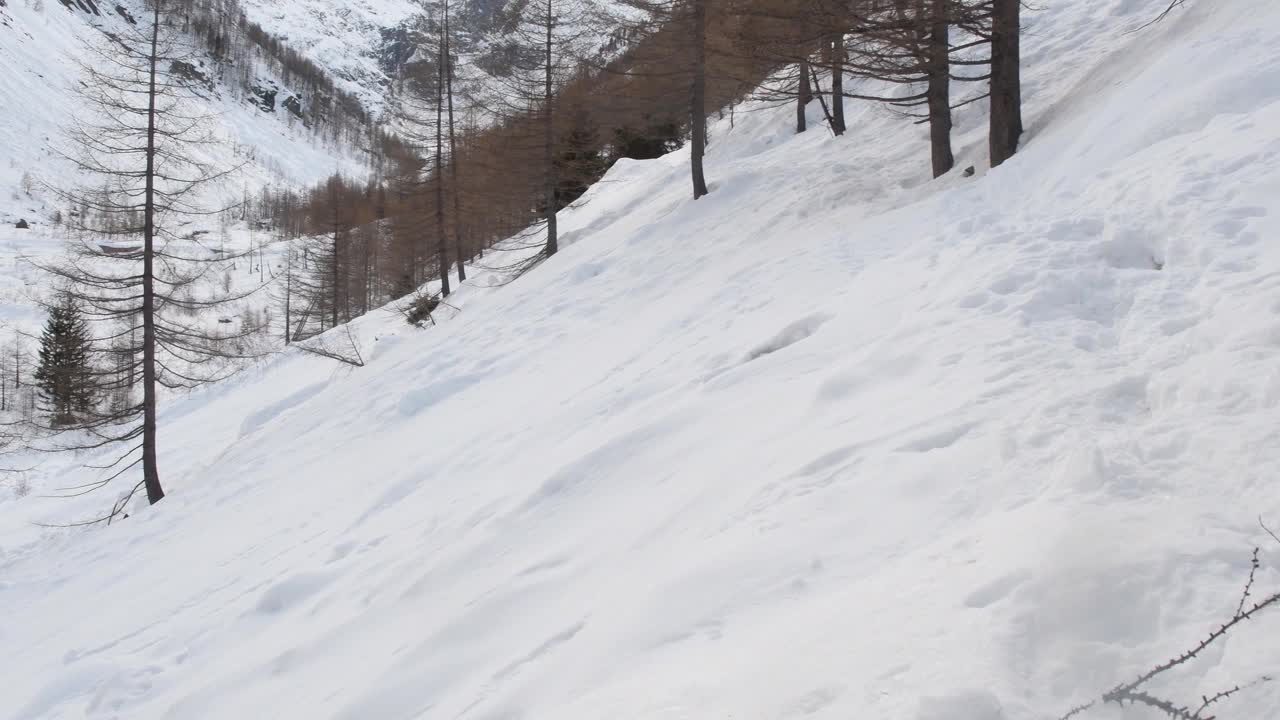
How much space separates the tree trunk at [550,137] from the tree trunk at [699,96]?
179 inches

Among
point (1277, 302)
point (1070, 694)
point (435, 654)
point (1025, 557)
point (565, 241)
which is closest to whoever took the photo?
point (1070, 694)

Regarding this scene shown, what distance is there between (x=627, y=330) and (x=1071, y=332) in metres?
5.79

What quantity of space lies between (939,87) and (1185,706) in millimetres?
8463

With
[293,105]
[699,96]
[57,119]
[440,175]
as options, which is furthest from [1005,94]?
[293,105]

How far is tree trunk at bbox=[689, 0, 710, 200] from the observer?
12742 millimetres

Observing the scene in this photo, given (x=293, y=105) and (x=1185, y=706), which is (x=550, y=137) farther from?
(x=293, y=105)

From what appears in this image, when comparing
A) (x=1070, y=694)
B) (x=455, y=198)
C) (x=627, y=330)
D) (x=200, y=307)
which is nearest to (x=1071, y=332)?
(x=1070, y=694)

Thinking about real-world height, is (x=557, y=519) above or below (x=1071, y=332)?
below

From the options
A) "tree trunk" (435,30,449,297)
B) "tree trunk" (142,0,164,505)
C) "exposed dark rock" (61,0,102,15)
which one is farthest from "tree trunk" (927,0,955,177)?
"exposed dark rock" (61,0,102,15)

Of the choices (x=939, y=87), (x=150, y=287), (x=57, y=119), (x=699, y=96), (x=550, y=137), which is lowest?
(x=150, y=287)

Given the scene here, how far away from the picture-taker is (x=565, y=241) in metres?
18.6

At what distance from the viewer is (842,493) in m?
3.07

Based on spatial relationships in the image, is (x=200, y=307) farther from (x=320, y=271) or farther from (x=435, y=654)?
(x=320, y=271)

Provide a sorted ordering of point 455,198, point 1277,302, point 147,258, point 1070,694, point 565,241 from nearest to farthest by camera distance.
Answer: point 1070,694 < point 1277,302 < point 147,258 < point 565,241 < point 455,198
